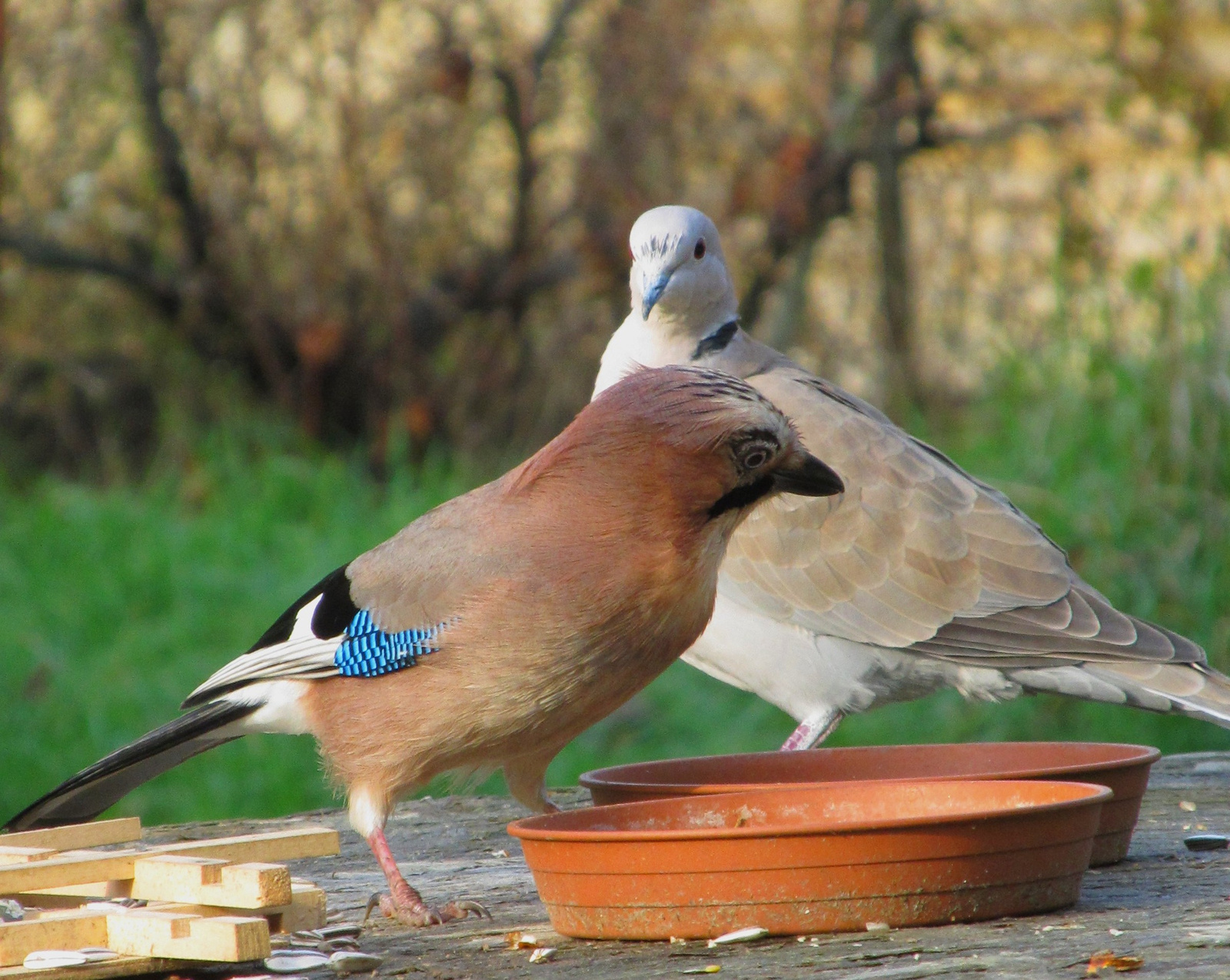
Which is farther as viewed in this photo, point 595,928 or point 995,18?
point 995,18

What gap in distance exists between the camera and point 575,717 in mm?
3301

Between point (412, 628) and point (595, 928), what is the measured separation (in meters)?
0.91

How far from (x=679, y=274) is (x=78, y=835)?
2725 mm

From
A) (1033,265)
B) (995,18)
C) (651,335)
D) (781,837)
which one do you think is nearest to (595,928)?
(781,837)

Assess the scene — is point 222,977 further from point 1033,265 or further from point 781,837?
point 1033,265

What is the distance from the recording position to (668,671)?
7.75m

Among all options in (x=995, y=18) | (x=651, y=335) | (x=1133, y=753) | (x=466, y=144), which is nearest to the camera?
(x=1133, y=753)

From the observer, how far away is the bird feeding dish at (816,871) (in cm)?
262

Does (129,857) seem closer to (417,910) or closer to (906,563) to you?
(417,910)

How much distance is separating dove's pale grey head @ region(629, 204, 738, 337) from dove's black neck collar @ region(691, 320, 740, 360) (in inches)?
0.9

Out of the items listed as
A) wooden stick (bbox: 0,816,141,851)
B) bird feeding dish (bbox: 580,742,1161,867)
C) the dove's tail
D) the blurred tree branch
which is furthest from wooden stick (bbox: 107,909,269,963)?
the blurred tree branch

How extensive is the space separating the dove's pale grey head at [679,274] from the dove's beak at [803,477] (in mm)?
1892

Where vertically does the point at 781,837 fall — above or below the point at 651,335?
below

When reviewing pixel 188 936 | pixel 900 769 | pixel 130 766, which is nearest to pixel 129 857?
pixel 188 936
